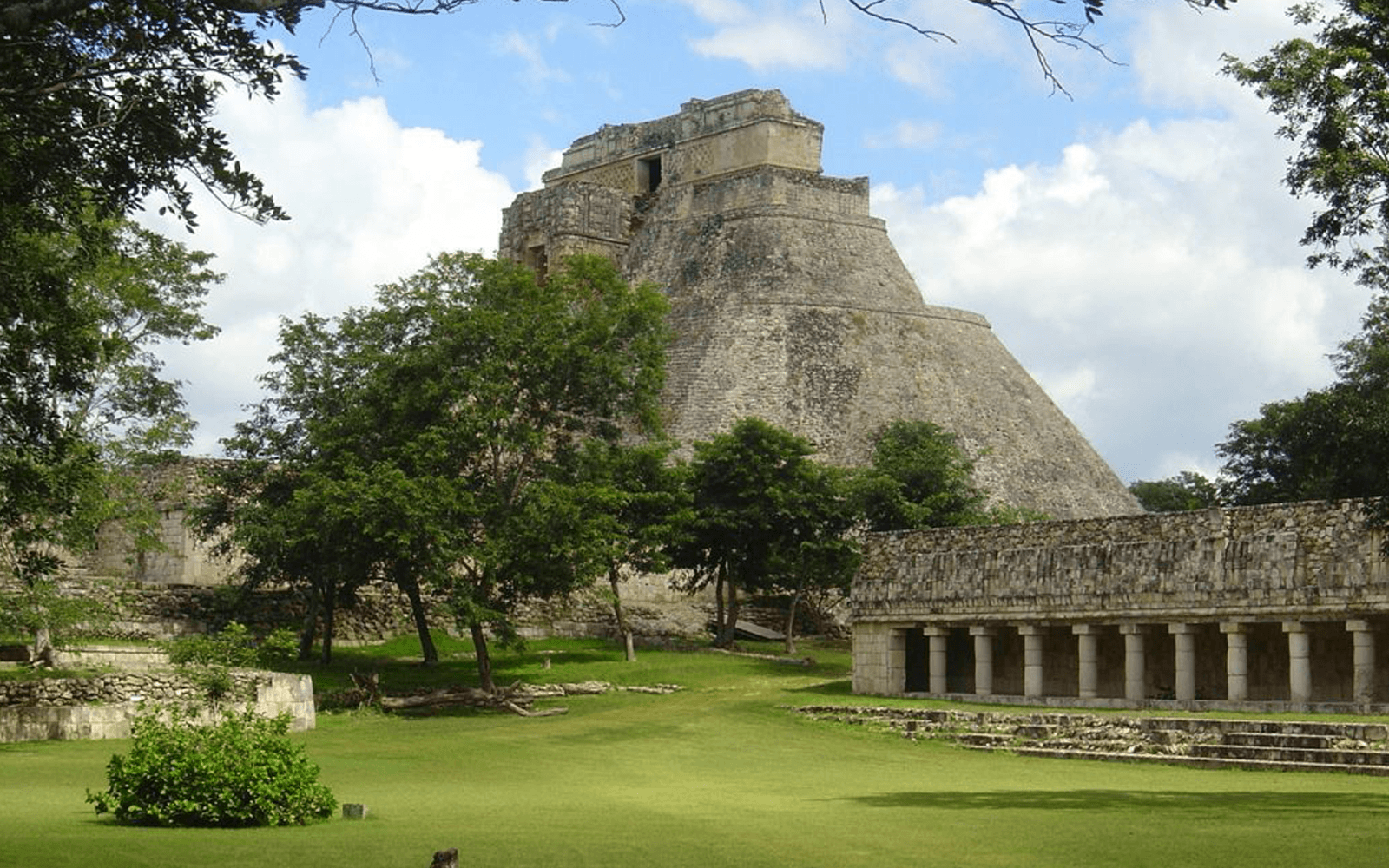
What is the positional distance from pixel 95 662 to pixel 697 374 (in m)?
34.3

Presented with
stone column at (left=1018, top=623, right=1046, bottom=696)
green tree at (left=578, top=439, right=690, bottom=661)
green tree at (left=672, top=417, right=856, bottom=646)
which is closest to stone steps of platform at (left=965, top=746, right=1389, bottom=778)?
stone column at (left=1018, top=623, right=1046, bottom=696)

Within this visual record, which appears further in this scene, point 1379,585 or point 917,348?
point 917,348

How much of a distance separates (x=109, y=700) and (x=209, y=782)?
13.2 meters

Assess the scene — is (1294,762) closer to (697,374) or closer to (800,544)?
(800,544)

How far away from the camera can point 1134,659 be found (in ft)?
95.1

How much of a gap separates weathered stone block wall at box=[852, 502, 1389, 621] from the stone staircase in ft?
9.72

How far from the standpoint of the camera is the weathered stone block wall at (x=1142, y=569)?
26.0 m

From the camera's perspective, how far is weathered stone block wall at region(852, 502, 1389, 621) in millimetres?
25984

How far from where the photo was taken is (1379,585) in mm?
25312

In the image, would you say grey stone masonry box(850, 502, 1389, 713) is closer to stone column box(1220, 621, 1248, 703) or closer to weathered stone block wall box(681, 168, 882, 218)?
stone column box(1220, 621, 1248, 703)

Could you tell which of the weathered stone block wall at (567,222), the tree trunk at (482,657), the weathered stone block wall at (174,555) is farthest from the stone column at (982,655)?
the weathered stone block wall at (567,222)

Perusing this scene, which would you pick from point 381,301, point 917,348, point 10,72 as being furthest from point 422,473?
point 917,348

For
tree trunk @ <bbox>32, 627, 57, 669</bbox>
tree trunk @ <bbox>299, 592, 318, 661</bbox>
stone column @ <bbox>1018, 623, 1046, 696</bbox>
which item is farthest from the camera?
tree trunk @ <bbox>299, 592, 318, 661</bbox>

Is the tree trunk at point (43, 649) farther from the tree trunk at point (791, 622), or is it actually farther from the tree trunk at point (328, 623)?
the tree trunk at point (791, 622)
